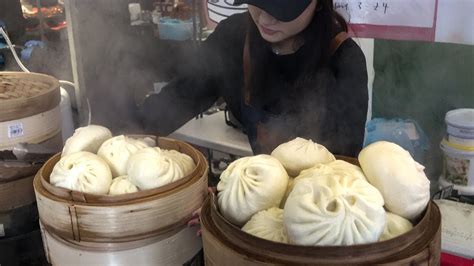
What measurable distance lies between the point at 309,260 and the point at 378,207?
0.14m

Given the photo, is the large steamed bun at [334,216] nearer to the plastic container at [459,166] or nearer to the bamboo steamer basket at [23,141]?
the bamboo steamer basket at [23,141]

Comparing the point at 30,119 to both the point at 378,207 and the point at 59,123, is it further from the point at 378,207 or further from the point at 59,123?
the point at 378,207

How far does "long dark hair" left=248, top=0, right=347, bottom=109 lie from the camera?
192cm

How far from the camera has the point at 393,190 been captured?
0.83m

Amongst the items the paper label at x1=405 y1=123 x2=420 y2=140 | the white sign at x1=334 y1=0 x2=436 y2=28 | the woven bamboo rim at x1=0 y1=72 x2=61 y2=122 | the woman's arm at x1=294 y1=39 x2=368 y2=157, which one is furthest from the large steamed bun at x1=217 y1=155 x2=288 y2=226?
the paper label at x1=405 y1=123 x2=420 y2=140

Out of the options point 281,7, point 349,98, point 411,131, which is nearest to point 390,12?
point 349,98

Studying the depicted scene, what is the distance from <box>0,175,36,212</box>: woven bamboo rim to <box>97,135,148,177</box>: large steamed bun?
1.19 ft

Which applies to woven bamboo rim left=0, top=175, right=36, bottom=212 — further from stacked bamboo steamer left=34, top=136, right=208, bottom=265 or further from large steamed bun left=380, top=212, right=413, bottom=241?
large steamed bun left=380, top=212, right=413, bottom=241

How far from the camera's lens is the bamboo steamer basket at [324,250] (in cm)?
73

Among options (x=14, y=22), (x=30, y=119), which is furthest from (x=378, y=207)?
(x=14, y=22)

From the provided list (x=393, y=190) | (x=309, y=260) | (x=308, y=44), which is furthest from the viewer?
(x=308, y=44)

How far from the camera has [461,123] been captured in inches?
101

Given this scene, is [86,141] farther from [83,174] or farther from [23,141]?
[23,141]

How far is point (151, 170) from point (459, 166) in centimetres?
204
